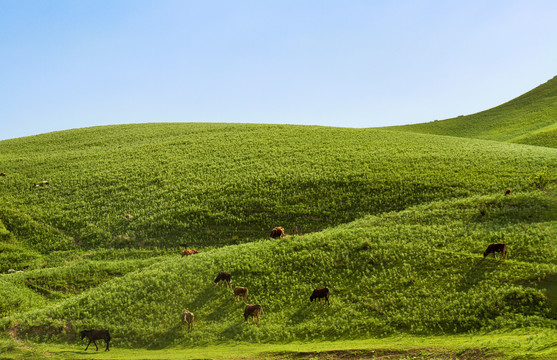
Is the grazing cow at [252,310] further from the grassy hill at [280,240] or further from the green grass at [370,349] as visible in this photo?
the green grass at [370,349]

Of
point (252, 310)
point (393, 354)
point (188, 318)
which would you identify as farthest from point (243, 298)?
point (393, 354)

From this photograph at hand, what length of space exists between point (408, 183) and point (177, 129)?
60.4 metres

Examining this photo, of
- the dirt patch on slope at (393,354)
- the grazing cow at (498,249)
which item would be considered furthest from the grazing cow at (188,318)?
the grazing cow at (498,249)

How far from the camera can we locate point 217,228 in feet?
136

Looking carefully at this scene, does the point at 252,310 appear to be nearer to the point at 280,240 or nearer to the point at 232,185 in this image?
the point at 280,240

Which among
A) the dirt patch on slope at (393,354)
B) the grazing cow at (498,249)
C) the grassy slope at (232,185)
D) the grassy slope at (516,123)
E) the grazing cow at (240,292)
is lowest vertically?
the dirt patch on slope at (393,354)

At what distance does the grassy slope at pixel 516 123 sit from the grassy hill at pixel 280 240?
20913mm

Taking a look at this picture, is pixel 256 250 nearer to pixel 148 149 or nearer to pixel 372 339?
pixel 372 339

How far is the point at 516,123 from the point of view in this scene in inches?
3693

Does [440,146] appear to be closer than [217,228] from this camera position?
No

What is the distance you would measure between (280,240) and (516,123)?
84.1 m

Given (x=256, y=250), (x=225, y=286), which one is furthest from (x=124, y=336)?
(x=256, y=250)

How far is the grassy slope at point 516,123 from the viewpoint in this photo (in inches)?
3169

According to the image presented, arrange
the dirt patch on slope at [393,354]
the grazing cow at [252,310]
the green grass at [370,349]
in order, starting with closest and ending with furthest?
1. the green grass at [370,349]
2. the dirt patch on slope at [393,354]
3. the grazing cow at [252,310]
